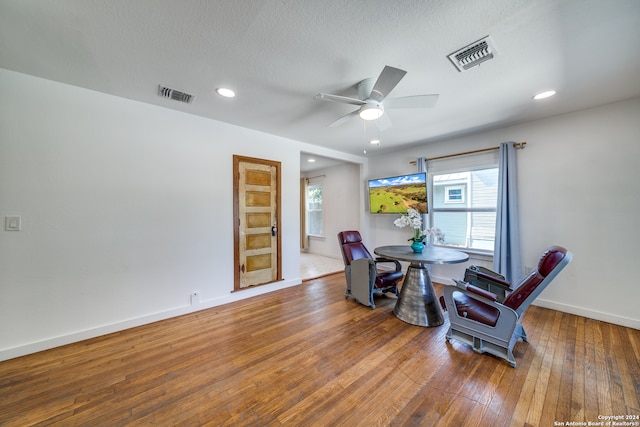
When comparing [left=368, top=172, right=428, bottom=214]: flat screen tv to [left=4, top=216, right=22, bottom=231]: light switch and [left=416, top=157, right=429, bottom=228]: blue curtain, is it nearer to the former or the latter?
[left=416, top=157, right=429, bottom=228]: blue curtain

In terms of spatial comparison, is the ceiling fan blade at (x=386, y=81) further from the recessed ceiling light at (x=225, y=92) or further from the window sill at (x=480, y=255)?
the window sill at (x=480, y=255)

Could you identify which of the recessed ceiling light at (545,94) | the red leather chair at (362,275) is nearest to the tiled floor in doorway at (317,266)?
the red leather chair at (362,275)

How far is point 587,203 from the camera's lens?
8.88 feet

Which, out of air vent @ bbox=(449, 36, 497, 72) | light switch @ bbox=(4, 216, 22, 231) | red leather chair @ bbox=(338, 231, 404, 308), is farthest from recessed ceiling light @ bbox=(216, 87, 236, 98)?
red leather chair @ bbox=(338, 231, 404, 308)

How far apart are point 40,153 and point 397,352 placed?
151 inches

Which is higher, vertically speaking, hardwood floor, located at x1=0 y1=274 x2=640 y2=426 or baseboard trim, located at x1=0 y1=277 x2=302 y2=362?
baseboard trim, located at x1=0 y1=277 x2=302 y2=362

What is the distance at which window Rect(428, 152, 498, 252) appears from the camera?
3479 mm

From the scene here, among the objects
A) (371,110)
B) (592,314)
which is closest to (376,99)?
(371,110)

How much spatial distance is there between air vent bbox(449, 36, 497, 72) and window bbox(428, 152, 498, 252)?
84.9 inches

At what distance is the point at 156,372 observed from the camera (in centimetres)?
179

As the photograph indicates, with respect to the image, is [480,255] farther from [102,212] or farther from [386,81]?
[102,212]

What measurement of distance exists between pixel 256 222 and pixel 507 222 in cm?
367

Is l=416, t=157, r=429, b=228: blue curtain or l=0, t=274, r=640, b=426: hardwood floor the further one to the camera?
l=416, t=157, r=429, b=228: blue curtain

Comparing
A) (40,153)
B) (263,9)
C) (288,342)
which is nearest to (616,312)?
(288,342)
